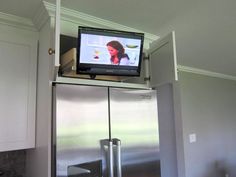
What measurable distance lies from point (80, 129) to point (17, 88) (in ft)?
2.30

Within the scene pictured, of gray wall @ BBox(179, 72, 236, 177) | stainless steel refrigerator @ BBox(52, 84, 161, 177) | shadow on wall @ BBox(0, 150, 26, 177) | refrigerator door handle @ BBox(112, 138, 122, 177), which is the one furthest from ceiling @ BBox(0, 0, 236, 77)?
gray wall @ BBox(179, 72, 236, 177)

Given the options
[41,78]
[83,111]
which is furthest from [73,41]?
[83,111]

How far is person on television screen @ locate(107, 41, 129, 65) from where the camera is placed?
65.1 inches

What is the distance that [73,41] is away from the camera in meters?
1.96

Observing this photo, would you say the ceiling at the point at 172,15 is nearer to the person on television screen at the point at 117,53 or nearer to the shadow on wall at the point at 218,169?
the person on television screen at the point at 117,53

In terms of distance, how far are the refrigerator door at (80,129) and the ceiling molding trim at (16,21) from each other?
780 millimetres

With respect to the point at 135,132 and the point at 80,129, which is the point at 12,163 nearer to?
the point at 80,129

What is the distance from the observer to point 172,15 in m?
1.88

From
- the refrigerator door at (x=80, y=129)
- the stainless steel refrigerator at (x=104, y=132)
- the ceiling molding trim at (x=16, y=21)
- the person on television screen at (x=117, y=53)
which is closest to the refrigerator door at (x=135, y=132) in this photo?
the stainless steel refrigerator at (x=104, y=132)

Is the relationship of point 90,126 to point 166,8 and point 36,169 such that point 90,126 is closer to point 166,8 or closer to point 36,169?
point 36,169

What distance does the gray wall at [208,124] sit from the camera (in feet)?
12.1

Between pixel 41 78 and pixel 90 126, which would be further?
pixel 41 78

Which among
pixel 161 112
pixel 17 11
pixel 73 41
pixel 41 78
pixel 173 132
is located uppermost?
pixel 17 11

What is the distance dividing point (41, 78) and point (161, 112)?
1.28 meters
